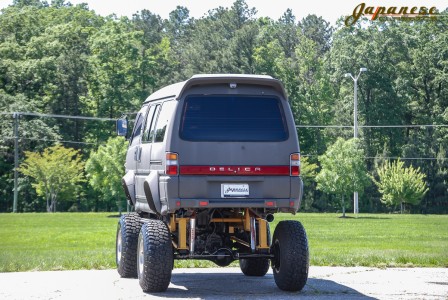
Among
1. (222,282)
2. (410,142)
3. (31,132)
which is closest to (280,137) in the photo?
(222,282)

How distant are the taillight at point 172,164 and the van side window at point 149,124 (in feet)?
4.61

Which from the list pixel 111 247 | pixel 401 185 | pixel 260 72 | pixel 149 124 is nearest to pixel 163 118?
pixel 149 124

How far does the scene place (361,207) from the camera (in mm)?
87625

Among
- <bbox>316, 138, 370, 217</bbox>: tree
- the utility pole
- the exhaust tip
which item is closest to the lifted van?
the exhaust tip

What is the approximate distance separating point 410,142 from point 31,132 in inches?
1269

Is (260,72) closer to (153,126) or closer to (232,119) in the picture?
(153,126)

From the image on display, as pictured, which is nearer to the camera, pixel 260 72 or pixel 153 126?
pixel 153 126

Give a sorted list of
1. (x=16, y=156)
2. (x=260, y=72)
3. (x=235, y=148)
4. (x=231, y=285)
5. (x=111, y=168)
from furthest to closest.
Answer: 1. (x=260, y=72)
2. (x=16, y=156)
3. (x=111, y=168)
4. (x=231, y=285)
5. (x=235, y=148)

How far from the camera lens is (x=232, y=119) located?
12.8m

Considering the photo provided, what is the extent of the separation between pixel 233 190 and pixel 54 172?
212ft

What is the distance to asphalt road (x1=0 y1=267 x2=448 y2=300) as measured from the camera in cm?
1243

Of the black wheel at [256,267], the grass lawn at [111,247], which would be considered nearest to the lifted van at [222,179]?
the black wheel at [256,267]

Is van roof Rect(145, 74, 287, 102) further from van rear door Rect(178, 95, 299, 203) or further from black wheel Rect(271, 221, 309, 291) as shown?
black wheel Rect(271, 221, 309, 291)

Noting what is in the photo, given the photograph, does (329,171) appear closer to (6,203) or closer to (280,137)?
(6,203)
